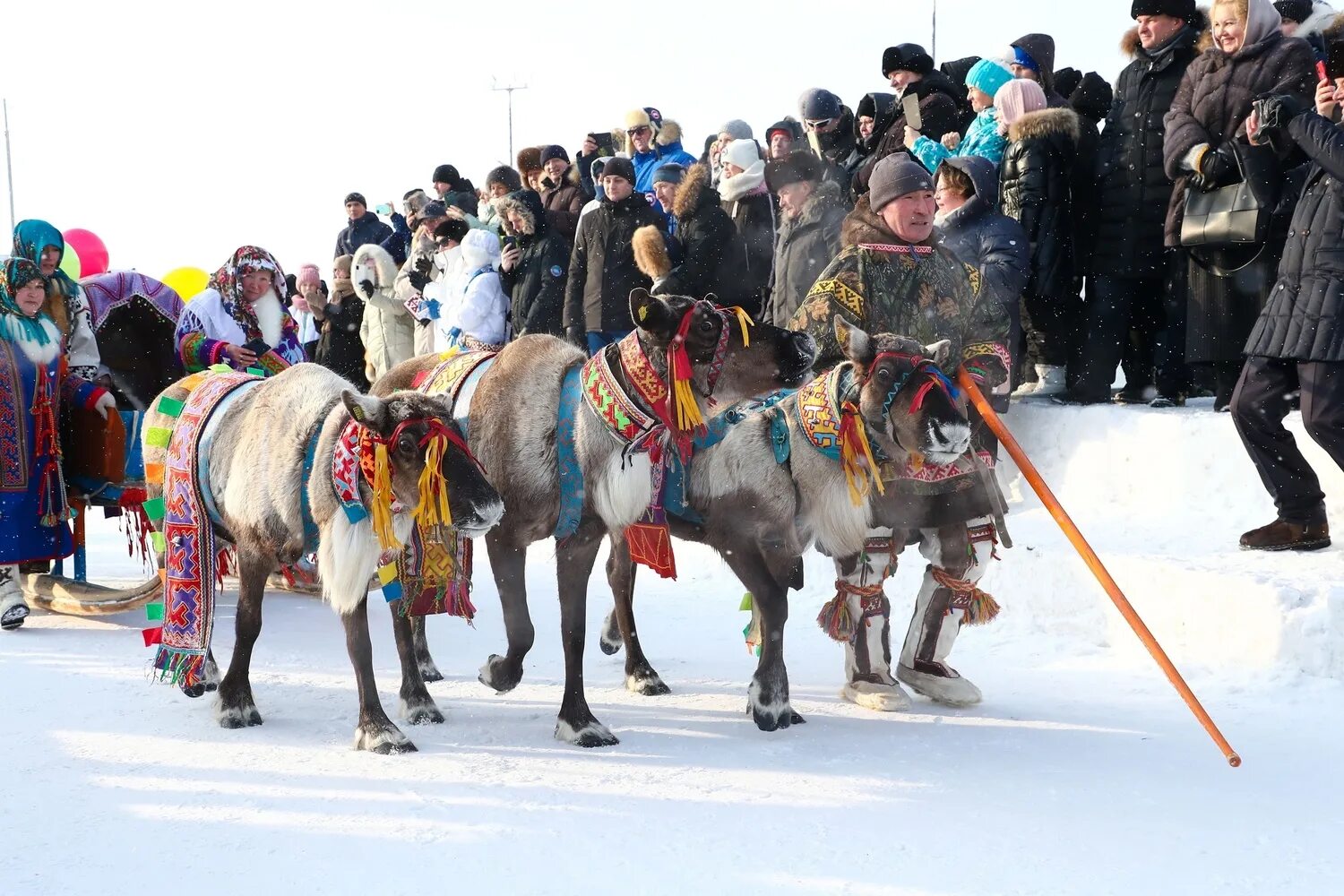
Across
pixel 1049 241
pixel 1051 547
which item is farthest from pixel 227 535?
pixel 1049 241

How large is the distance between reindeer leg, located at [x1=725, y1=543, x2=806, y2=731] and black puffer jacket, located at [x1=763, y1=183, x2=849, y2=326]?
8.61 feet

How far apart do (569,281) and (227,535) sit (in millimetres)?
4118

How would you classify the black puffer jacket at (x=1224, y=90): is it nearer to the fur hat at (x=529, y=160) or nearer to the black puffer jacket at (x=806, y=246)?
the black puffer jacket at (x=806, y=246)

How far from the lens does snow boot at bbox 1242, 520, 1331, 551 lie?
5793 millimetres

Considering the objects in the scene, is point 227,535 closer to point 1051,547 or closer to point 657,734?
point 657,734

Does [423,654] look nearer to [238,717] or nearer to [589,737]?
[238,717]

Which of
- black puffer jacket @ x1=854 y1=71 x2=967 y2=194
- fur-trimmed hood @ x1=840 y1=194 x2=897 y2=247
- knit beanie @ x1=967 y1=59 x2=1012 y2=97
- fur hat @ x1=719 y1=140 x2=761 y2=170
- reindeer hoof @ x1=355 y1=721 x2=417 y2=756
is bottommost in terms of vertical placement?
reindeer hoof @ x1=355 y1=721 x2=417 y2=756

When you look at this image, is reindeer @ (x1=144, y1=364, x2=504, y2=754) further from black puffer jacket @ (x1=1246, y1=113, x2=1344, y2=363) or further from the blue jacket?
the blue jacket

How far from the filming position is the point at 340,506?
14.9ft

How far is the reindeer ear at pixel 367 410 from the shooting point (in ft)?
14.3

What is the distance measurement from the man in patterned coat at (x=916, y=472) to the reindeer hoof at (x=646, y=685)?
2.65 feet

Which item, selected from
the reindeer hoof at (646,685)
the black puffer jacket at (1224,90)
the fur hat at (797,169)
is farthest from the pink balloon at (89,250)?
the black puffer jacket at (1224,90)

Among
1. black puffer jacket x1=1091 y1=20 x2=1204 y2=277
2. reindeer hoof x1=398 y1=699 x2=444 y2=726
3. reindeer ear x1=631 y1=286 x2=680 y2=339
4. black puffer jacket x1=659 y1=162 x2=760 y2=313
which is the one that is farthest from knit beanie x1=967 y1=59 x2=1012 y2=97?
reindeer hoof x1=398 y1=699 x2=444 y2=726

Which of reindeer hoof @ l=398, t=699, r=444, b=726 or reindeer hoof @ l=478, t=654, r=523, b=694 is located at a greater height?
reindeer hoof @ l=478, t=654, r=523, b=694
